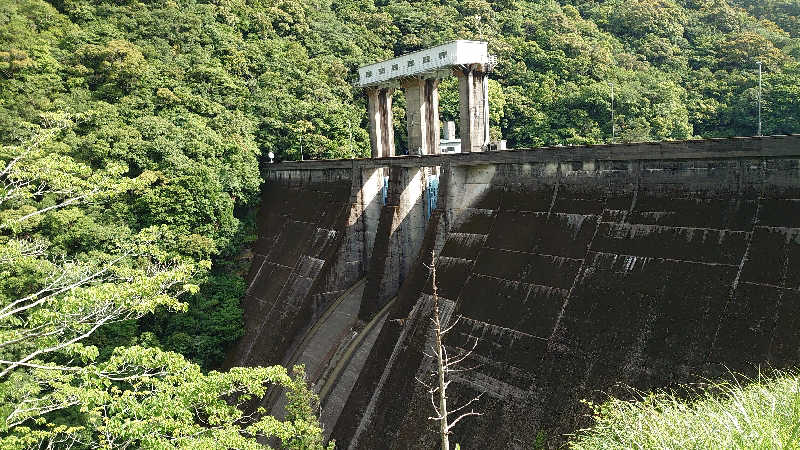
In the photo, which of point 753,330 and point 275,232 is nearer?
point 753,330

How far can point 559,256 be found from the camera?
12.0 meters

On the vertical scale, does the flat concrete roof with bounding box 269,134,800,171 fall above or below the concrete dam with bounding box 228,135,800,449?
above

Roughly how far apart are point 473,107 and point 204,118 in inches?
505

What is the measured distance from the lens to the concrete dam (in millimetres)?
9023

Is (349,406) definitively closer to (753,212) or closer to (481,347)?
(481,347)

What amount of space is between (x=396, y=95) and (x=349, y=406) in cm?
2631

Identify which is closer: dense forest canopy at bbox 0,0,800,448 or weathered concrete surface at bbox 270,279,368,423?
dense forest canopy at bbox 0,0,800,448

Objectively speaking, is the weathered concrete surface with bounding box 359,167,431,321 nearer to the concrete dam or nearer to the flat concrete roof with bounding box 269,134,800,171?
the concrete dam

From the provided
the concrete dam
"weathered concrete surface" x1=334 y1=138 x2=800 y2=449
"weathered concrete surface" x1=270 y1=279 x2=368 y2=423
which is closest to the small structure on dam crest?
the concrete dam

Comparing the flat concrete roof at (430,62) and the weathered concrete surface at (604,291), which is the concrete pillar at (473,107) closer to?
the flat concrete roof at (430,62)

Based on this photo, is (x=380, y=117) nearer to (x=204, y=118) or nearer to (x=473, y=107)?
(x=473, y=107)

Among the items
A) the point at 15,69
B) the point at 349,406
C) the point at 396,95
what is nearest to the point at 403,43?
the point at 396,95

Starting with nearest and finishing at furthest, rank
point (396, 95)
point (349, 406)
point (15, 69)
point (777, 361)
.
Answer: point (777, 361), point (349, 406), point (15, 69), point (396, 95)

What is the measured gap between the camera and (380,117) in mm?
23094
